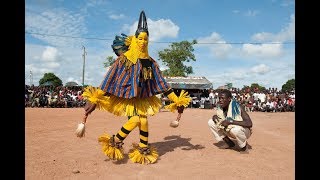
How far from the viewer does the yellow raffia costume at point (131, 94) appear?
5.60m

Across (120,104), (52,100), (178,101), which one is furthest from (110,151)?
(52,100)

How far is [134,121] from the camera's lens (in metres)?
5.63

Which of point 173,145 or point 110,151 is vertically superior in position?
Answer: point 110,151

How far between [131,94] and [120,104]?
347mm

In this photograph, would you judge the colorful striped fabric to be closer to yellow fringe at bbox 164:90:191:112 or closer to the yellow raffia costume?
the yellow raffia costume

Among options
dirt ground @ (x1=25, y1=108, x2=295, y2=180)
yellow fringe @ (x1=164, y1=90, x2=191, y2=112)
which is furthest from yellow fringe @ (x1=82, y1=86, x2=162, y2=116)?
dirt ground @ (x1=25, y1=108, x2=295, y2=180)

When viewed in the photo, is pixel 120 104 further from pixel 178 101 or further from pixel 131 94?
pixel 178 101

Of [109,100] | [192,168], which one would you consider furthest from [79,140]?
[192,168]

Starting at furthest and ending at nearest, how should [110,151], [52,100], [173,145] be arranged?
[52,100] < [173,145] < [110,151]

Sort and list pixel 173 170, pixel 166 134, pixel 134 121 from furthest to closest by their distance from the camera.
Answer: pixel 166 134 → pixel 134 121 → pixel 173 170

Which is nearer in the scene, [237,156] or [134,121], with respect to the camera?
[134,121]

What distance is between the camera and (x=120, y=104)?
578 centimetres
